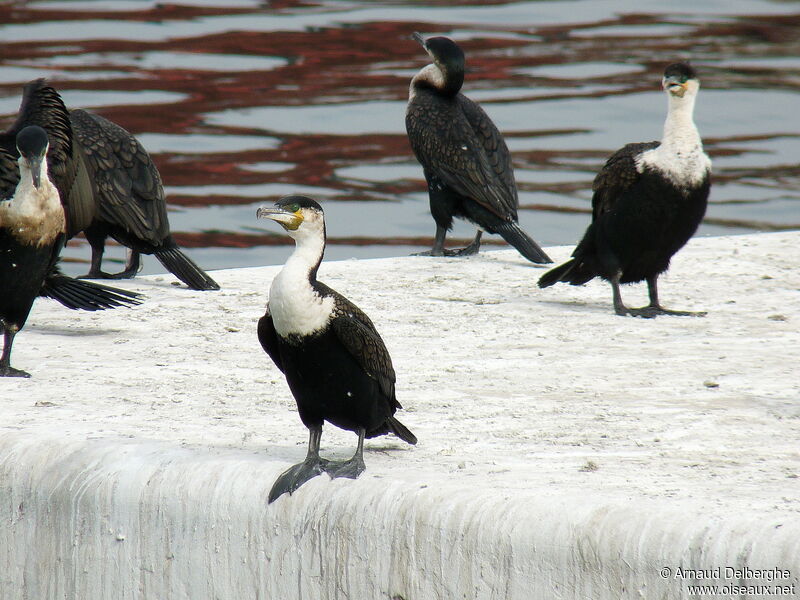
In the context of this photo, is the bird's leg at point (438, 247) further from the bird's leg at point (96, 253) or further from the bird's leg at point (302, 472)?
the bird's leg at point (302, 472)

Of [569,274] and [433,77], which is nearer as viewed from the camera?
[569,274]

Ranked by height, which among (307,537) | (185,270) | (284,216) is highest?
(284,216)

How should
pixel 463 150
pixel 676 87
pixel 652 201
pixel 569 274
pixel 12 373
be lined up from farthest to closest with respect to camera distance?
pixel 463 150, pixel 569 274, pixel 652 201, pixel 676 87, pixel 12 373

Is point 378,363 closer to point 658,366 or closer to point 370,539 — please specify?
point 370,539

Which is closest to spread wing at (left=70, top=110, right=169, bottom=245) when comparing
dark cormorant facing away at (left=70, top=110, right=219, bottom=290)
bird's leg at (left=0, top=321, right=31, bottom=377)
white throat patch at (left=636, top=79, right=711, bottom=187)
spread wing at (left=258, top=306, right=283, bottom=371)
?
dark cormorant facing away at (left=70, top=110, right=219, bottom=290)

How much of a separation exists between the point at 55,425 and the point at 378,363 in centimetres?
99

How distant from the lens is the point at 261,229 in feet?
33.6

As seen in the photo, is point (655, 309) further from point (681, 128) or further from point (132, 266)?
point (132, 266)

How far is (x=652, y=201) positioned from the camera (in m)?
5.50

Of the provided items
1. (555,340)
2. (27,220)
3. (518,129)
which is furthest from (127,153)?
(518,129)

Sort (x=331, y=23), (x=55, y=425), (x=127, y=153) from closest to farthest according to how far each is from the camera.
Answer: (x=55, y=425) < (x=127, y=153) < (x=331, y=23)

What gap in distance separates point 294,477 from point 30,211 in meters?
1.62

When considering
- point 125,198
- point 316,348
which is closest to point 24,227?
point 316,348

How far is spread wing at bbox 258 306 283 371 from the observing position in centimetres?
333
